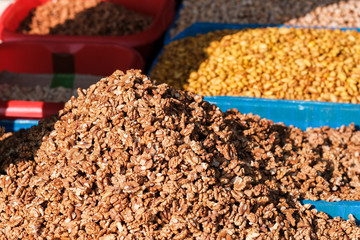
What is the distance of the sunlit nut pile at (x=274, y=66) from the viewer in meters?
2.82

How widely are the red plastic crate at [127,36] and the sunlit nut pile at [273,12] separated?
0.52 feet

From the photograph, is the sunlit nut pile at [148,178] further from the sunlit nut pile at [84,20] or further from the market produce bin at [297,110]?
the sunlit nut pile at [84,20]

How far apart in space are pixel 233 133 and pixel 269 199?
421mm

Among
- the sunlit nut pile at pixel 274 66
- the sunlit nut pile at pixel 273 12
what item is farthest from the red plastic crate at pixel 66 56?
the sunlit nut pile at pixel 273 12

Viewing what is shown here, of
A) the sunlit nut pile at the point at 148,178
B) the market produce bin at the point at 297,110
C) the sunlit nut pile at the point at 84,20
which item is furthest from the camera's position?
the sunlit nut pile at the point at 84,20

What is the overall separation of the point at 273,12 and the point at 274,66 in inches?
47.0

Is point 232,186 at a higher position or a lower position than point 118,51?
higher

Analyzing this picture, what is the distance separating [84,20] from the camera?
155 inches

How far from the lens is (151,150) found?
1868 millimetres

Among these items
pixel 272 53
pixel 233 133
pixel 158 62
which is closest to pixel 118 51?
pixel 158 62

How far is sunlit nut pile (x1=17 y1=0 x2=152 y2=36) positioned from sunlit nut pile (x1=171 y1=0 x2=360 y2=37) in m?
0.39

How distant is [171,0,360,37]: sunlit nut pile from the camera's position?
12.7ft

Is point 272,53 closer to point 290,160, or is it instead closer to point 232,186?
point 290,160

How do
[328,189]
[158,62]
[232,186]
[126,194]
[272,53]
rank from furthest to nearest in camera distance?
1. [158,62]
2. [272,53]
3. [328,189]
4. [232,186]
5. [126,194]
